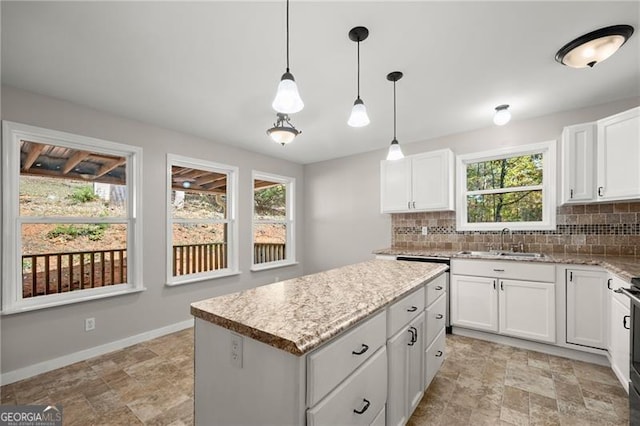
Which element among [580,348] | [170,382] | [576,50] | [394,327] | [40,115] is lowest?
[170,382]

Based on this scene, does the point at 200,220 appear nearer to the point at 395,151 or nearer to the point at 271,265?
the point at 271,265

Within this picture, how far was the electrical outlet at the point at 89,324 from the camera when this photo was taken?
276 cm

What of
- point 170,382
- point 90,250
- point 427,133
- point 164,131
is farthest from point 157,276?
point 427,133

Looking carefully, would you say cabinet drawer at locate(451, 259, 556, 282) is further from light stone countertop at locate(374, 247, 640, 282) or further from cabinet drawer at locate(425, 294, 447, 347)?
cabinet drawer at locate(425, 294, 447, 347)

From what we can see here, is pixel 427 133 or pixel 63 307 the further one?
pixel 427 133

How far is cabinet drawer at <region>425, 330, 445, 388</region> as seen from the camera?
196cm

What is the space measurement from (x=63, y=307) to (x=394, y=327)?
10.0 feet

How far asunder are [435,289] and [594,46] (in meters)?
1.93

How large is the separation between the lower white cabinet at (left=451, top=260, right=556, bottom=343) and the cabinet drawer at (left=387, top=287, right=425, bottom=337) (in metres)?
1.56

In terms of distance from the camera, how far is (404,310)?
1.60 m

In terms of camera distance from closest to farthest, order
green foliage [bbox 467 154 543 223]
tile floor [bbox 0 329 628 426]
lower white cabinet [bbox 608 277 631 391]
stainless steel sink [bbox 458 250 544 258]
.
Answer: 1. tile floor [bbox 0 329 628 426]
2. lower white cabinet [bbox 608 277 631 391]
3. stainless steel sink [bbox 458 250 544 258]
4. green foliage [bbox 467 154 543 223]

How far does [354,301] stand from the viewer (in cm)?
130

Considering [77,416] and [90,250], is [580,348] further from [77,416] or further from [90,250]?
[90,250]

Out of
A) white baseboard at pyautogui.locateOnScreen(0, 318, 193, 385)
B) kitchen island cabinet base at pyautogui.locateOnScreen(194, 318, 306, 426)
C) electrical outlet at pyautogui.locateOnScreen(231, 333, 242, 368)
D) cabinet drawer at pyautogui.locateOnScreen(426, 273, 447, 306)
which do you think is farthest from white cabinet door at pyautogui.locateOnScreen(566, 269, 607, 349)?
white baseboard at pyautogui.locateOnScreen(0, 318, 193, 385)
